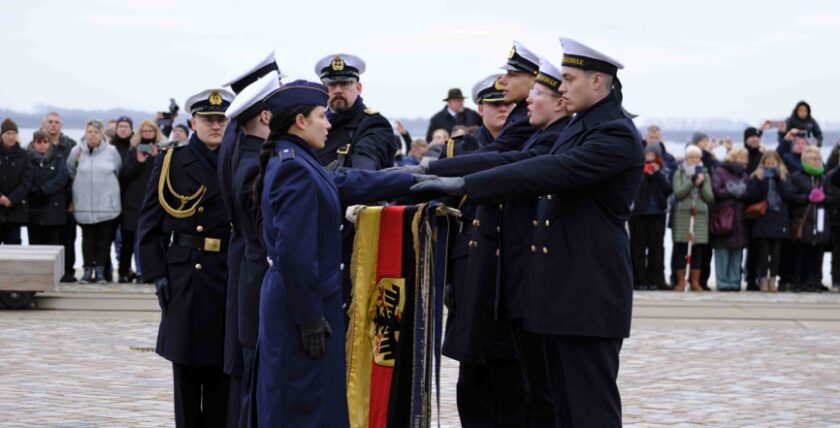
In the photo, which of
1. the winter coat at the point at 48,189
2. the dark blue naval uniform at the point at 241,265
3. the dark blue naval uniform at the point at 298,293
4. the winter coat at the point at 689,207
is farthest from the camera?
the winter coat at the point at 689,207

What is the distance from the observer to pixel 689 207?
18.9m

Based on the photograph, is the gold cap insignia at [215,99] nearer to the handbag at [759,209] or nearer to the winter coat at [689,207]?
the winter coat at [689,207]

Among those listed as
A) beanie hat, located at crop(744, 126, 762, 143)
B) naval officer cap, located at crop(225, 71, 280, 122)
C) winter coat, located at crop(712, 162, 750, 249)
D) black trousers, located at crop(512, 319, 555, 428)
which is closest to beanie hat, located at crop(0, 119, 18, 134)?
winter coat, located at crop(712, 162, 750, 249)

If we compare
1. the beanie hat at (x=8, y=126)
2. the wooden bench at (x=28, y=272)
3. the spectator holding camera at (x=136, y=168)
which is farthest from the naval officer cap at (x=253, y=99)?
the beanie hat at (x=8, y=126)

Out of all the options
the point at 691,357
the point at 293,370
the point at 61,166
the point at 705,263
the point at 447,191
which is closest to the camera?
the point at 293,370

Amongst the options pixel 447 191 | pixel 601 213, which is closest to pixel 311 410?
pixel 447 191

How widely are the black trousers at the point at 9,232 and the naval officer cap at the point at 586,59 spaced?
12135 millimetres

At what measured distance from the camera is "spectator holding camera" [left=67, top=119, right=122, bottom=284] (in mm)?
17734

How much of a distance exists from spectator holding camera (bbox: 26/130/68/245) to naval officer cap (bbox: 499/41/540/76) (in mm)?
10595

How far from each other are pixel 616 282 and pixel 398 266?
40.3 inches

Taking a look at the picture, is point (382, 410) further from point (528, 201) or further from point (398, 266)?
point (528, 201)

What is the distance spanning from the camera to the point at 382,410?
275 inches

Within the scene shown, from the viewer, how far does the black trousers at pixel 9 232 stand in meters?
17.7

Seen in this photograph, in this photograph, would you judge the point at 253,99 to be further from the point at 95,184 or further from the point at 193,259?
the point at 95,184
